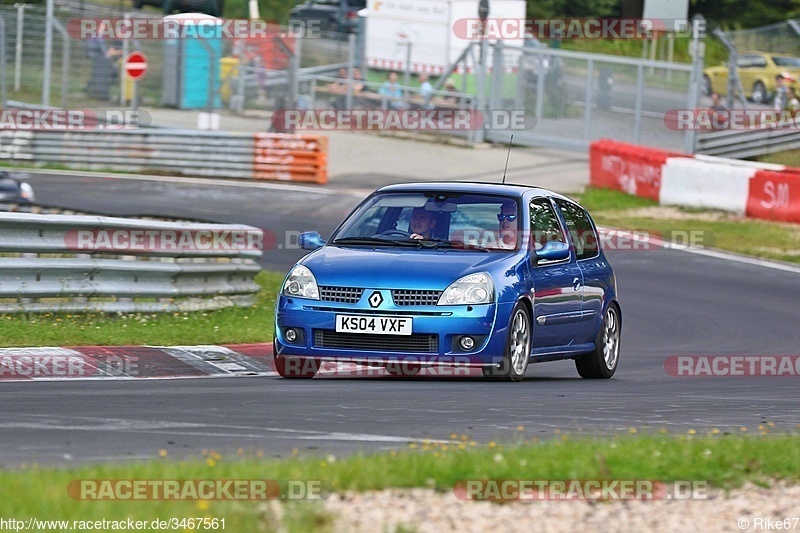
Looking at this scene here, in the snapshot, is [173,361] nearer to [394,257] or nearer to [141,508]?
[394,257]

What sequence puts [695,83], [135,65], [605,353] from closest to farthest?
[605,353] < [695,83] < [135,65]

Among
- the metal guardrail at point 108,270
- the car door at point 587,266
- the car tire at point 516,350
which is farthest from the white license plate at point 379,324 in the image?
the metal guardrail at point 108,270

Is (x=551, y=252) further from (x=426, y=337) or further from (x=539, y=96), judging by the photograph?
(x=539, y=96)

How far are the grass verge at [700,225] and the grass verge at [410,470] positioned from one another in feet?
48.0

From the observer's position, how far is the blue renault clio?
32.0 feet

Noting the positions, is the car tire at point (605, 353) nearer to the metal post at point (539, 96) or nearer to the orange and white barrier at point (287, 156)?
the orange and white barrier at point (287, 156)

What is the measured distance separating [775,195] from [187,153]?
12.0 m

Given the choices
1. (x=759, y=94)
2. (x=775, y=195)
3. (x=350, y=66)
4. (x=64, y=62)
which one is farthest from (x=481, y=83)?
(x=775, y=195)

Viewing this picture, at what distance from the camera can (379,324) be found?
973cm

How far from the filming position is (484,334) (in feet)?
32.1

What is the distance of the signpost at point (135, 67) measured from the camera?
3225 cm

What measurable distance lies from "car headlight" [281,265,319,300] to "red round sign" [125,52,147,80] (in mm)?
23114

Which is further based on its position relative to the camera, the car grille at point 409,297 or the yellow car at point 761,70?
the yellow car at point 761,70

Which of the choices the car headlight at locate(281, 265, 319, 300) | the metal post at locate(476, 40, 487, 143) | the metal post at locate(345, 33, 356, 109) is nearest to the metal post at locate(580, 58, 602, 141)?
the metal post at locate(476, 40, 487, 143)
